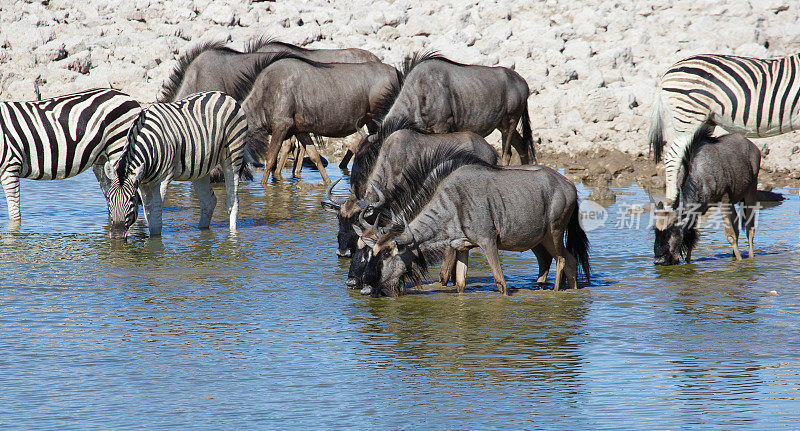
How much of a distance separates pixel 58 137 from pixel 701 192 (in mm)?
7169

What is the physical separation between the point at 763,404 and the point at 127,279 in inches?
229

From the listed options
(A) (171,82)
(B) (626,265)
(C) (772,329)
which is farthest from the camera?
(A) (171,82)

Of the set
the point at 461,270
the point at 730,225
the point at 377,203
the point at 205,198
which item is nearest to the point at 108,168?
the point at 205,198

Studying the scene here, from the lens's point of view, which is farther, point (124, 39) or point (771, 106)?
point (124, 39)

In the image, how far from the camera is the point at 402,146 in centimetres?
1075

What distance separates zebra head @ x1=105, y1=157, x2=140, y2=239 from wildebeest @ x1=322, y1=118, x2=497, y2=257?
2.32 metres

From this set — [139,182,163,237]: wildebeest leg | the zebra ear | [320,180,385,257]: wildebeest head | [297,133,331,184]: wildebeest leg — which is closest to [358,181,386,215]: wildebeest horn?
[320,180,385,257]: wildebeest head

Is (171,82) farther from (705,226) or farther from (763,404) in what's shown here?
(763,404)

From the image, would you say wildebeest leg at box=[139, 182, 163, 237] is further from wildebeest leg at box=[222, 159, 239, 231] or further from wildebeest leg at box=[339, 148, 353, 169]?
wildebeest leg at box=[339, 148, 353, 169]

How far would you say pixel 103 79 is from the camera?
20469mm

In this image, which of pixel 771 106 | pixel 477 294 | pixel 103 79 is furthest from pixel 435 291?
pixel 103 79

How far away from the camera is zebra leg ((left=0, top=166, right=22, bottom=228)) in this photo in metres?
12.1

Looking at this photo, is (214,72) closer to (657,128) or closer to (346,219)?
(346,219)

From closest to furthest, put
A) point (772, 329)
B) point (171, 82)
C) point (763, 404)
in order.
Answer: point (763, 404)
point (772, 329)
point (171, 82)
